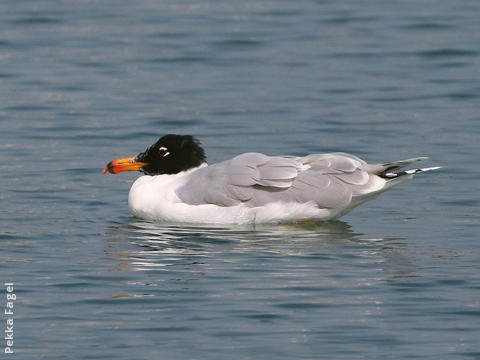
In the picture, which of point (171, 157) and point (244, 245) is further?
point (171, 157)

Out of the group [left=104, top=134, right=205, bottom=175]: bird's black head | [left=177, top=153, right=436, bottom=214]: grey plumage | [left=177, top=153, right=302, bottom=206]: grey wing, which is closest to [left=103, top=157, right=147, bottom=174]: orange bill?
[left=104, top=134, right=205, bottom=175]: bird's black head

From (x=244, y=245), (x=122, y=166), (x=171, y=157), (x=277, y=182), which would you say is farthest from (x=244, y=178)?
(x=122, y=166)

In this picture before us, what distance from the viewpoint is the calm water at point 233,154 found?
10227 millimetres

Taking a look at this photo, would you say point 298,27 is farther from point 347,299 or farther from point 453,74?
point 347,299

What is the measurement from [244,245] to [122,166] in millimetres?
2293

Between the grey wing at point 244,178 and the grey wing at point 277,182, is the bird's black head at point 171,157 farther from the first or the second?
the grey wing at point 244,178

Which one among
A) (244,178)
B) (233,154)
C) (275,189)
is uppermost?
(244,178)

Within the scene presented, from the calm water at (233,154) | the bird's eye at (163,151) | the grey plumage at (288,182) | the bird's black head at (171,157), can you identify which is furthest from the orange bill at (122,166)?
the grey plumage at (288,182)

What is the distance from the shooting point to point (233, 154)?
→ 16.9 m

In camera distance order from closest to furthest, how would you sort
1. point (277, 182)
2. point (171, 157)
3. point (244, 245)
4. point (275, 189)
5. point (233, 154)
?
point (244, 245), point (277, 182), point (275, 189), point (171, 157), point (233, 154)

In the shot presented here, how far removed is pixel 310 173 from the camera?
1368cm

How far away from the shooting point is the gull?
1345cm

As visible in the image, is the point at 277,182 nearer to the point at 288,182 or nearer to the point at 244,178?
the point at 288,182

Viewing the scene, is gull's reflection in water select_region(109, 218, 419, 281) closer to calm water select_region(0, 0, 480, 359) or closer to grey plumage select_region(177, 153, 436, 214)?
calm water select_region(0, 0, 480, 359)
